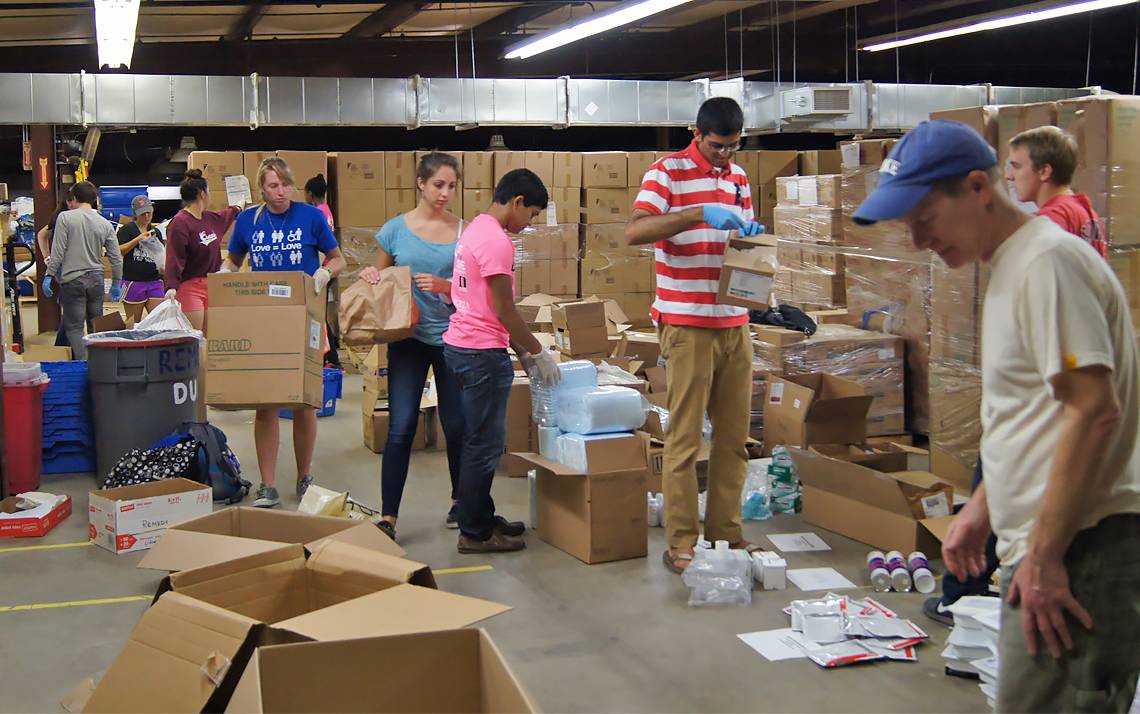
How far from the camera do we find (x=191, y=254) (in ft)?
20.3

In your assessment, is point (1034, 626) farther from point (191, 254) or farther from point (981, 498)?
point (191, 254)

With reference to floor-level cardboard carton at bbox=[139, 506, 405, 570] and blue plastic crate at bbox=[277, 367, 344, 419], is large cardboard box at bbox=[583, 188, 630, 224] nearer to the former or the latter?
blue plastic crate at bbox=[277, 367, 344, 419]

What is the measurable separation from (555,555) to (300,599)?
1.73 metres

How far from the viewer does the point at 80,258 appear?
8148mm

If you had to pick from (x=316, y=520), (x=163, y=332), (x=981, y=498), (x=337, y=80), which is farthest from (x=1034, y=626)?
(x=337, y=80)

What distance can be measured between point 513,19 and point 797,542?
8016 millimetres

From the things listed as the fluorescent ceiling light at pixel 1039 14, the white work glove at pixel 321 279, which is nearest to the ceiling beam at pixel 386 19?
the fluorescent ceiling light at pixel 1039 14

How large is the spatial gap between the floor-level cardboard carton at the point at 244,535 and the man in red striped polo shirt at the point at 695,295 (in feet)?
4.35

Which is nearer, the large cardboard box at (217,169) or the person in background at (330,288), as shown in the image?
the person in background at (330,288)

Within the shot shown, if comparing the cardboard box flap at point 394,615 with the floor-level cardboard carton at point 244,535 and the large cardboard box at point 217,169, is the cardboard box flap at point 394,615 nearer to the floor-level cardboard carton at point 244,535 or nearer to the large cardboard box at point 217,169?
the floor-level cardboard carton at point 244,535

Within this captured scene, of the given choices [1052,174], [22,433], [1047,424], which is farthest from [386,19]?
[1047,424]

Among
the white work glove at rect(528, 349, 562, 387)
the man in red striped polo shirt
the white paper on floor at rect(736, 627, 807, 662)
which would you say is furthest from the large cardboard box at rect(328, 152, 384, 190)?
the white paper on floor at rect(736, 627, 807, 662)

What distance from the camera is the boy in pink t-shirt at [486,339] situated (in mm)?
3967

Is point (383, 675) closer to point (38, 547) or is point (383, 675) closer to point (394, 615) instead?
point (394, 615)
